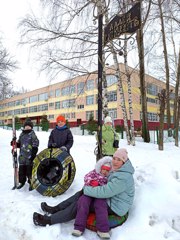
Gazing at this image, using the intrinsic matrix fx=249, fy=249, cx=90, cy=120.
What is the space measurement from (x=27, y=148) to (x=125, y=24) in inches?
122

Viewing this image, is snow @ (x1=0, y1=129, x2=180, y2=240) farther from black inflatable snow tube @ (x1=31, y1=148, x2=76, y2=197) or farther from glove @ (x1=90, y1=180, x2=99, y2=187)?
glove @ (x1=90, y1=180, x2=99, y2=187)

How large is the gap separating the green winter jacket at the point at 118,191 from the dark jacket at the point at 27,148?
2176 mm

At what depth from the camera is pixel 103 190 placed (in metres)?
3.29

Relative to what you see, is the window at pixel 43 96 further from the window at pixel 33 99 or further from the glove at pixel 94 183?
the glove at pixel 94 183

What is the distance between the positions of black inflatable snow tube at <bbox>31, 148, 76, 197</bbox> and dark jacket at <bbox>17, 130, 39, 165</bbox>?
561mm

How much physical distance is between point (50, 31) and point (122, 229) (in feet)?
34.0

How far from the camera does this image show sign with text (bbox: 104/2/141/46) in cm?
404

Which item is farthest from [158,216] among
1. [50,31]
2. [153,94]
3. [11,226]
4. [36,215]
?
[153,94]

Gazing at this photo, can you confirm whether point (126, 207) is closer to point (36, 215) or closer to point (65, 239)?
point (65, 239)

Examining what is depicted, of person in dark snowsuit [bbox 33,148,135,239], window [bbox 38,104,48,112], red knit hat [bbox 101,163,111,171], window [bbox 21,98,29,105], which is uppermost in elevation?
window [bbox 21,98,29,105]

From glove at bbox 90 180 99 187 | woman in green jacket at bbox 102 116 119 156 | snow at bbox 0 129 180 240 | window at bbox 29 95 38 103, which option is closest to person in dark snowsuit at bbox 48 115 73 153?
snow at bbox 0 129 180 240

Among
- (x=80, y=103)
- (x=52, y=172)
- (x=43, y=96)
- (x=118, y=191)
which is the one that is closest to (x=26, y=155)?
(x=52, y=172)

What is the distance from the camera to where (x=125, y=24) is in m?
4.20

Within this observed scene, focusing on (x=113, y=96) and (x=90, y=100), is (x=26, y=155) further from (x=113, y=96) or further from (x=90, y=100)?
(x=90, y=100)
